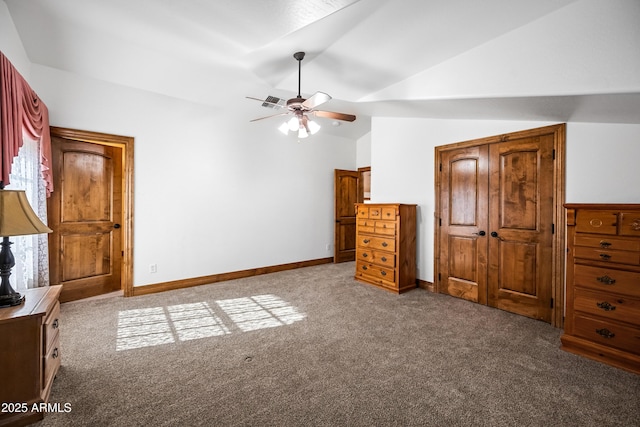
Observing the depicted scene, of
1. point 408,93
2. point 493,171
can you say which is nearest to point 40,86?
point 408,93

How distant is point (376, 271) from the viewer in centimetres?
448

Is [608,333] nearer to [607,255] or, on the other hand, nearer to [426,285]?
[607,255]

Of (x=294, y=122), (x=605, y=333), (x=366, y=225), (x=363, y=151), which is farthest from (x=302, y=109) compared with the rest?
(x=363, y=151)

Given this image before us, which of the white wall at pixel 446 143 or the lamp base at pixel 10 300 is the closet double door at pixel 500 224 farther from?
the lamp base at pixel 10 300

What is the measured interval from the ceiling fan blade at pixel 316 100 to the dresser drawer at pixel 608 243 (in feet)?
8.19

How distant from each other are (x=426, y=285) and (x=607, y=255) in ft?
7.48

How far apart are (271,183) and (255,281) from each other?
1781 millimetres

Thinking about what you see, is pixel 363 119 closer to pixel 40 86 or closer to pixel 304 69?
pixel 304 69

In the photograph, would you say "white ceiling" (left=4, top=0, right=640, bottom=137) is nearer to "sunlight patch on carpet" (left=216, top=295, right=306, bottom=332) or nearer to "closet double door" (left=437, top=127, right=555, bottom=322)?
"closet double door" (left=437, top=127, right=555, bottom=322)

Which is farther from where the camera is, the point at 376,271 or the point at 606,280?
the point at 376,271

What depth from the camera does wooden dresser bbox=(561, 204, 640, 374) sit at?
2.17m

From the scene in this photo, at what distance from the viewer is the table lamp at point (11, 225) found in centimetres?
164

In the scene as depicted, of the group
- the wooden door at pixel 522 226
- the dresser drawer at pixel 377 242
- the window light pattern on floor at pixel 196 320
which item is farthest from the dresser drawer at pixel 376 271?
the window light pattern on floor at pixel 196 320

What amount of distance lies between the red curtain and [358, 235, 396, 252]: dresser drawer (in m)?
4.00
